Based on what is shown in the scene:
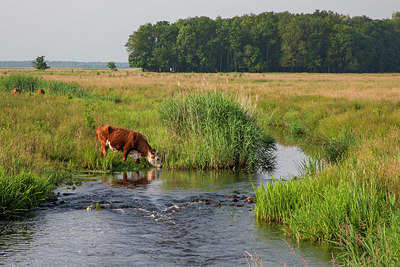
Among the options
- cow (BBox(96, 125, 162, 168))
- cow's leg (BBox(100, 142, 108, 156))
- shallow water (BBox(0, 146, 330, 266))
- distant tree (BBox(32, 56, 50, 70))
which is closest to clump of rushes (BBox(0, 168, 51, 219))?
shallow water (BBox(0, 146, 330, 266))

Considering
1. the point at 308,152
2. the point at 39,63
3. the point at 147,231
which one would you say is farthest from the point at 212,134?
the point at 39,63

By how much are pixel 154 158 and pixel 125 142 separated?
1.02 m

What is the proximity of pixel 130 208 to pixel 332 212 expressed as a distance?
14.1ft

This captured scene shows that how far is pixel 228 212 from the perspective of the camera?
29.9 ft

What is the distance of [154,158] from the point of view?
43.8ft

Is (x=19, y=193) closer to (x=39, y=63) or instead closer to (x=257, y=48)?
(x=39, y=63)

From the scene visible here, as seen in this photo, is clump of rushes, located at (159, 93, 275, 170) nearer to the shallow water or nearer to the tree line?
the shallow water

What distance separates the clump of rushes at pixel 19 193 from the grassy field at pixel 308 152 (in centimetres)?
30

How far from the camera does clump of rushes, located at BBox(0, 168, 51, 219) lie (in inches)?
335

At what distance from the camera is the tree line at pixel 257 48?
119 meters

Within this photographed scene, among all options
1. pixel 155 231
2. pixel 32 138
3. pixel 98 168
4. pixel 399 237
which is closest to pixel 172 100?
pixel 98 168

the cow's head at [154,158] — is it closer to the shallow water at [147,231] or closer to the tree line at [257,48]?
the shallow water at [147,231]

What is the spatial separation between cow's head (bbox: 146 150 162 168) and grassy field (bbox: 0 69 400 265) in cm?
57

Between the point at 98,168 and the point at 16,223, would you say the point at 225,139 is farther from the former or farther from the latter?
the point at 16,223
